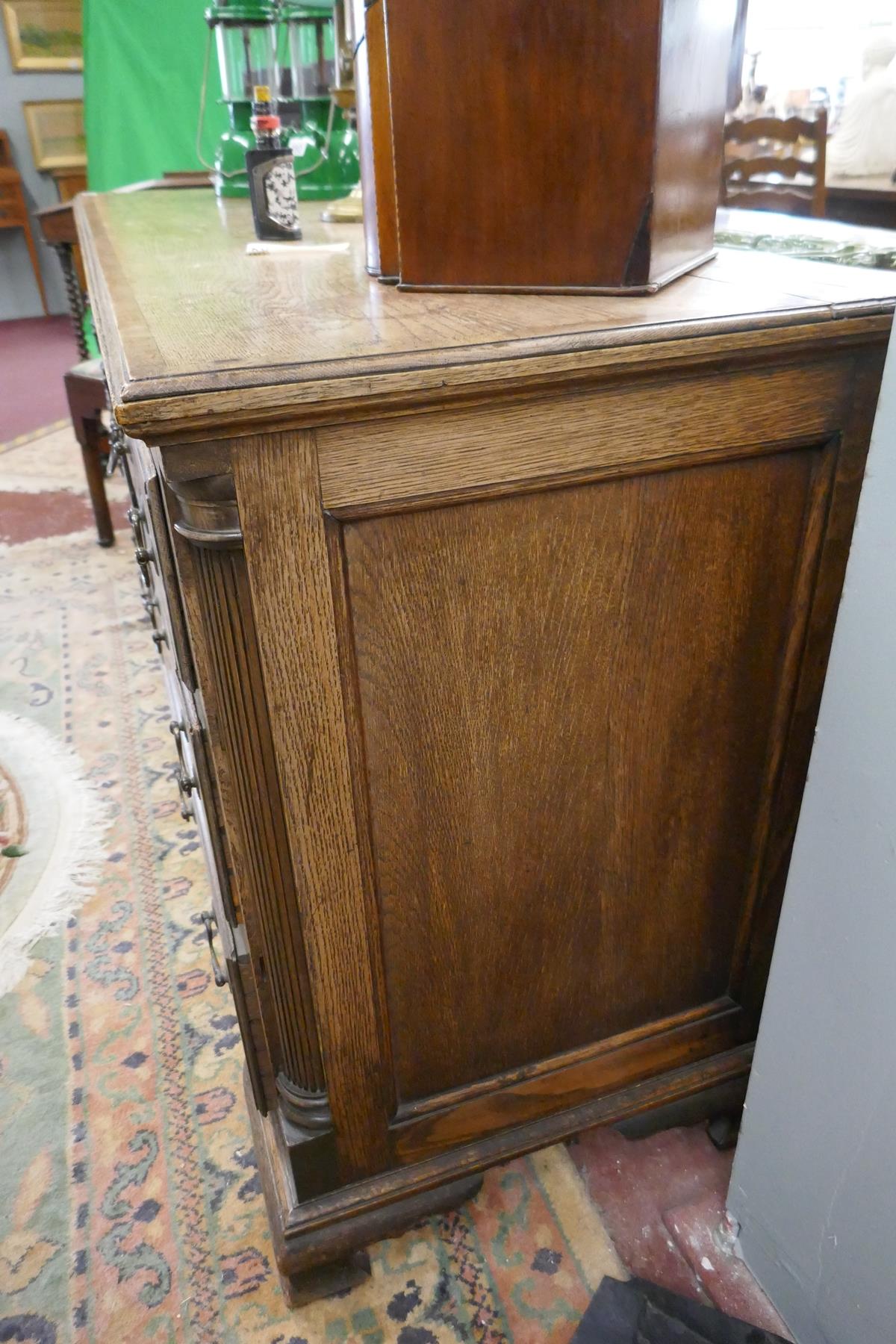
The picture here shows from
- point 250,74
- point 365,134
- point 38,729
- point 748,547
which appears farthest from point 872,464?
point 38,729

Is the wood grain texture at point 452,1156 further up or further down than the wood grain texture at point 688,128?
further down

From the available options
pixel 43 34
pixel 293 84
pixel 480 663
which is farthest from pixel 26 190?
pixel 480 663

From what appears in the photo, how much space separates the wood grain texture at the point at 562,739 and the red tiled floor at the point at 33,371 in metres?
3.22

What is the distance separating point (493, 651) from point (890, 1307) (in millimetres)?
641

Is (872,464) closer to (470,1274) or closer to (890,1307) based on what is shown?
(890,1307)

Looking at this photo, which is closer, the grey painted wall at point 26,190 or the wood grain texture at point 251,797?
the wood grain texture at point 251,797

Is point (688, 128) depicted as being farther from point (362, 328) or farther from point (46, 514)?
point (46, 514)

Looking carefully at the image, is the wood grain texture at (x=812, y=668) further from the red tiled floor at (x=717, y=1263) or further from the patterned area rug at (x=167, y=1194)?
the patterned area rug at (x=167, y=1194)

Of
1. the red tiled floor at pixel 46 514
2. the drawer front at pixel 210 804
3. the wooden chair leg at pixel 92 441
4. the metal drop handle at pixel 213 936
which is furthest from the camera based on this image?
the red tiled floor at pixel 46 514

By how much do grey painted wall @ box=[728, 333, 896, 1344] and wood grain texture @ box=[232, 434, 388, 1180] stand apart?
0.39m

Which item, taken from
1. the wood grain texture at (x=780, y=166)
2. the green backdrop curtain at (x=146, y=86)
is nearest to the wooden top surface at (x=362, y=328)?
the wood grain texture at (x=780, y=166)

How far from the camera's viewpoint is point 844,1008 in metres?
0.80

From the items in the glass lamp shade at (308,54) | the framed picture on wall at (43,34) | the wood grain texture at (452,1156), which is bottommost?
the wood grain texture at (452,1156)

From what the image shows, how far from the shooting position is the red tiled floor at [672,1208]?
0.99 metres
